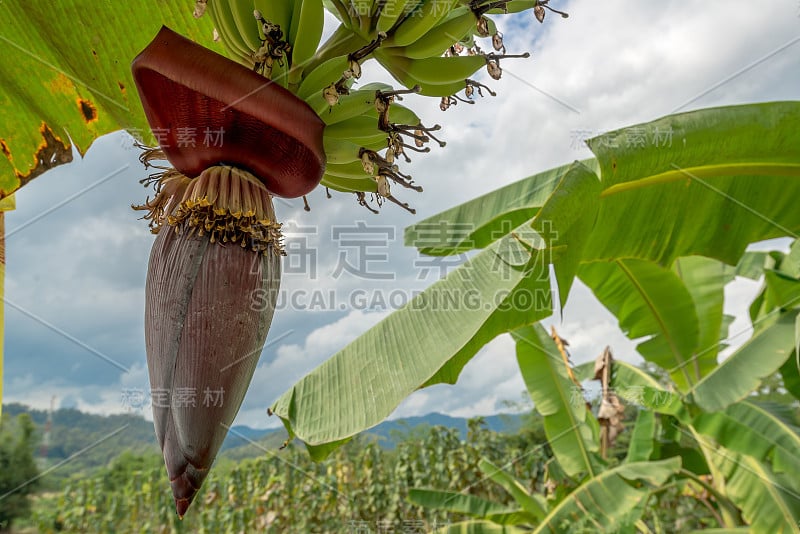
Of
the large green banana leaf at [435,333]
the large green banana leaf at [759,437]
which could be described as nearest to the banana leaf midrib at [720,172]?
the large green banana leaf at [435,333]

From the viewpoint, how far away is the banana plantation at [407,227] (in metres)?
0.42

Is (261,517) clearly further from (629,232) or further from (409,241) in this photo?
(629,232)

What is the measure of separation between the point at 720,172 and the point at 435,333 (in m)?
1.12

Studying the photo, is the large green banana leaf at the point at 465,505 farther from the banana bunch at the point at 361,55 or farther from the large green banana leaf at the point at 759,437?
the banana bunch at the point at 361,55

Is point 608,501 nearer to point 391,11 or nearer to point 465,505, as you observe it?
point 465,505

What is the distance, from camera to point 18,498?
602cm

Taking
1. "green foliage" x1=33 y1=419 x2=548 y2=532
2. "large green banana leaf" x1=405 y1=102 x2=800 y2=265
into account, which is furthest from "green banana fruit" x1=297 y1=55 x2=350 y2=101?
"green foliage" x1=33 y1=419 x2=548 y2=532

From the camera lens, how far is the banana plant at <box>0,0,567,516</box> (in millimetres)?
408

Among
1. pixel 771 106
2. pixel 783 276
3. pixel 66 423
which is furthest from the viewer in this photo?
pixel 66 423

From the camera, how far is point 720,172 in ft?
4.99

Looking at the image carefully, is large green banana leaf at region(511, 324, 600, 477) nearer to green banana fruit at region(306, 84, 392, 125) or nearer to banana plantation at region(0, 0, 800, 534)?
banana plantation at region(0, 0, 800, 534)

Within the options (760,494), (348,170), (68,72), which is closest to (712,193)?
(760,494)

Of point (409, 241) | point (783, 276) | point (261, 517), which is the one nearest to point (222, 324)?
point (409, 241)

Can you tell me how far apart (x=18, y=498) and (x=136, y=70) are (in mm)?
7579
